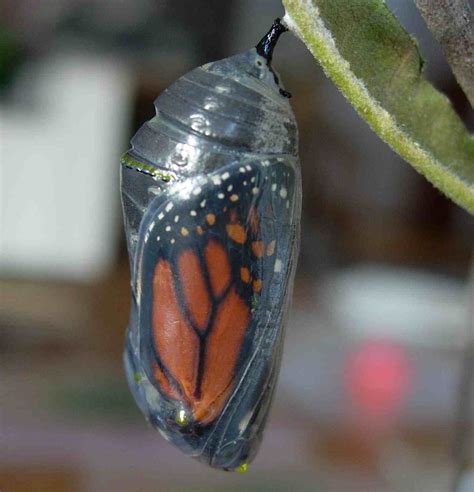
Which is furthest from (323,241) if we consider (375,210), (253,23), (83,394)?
(83,394)

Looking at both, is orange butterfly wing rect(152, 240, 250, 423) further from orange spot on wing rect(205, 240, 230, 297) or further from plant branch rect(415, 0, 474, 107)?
plant branch rect(415, 0, 474, 107)

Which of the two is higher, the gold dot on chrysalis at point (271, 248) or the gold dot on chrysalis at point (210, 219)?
the gold dot on chrysalis at point (210, 219)

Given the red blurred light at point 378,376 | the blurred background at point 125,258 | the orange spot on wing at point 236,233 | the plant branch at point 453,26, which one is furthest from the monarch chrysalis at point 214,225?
the red blurred light at point 378,376

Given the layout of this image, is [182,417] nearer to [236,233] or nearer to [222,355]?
[222,355]

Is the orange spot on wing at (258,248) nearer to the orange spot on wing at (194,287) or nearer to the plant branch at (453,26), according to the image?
the orange spot on wing at (194,287)

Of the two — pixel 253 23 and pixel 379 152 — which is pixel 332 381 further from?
pixel 253 23

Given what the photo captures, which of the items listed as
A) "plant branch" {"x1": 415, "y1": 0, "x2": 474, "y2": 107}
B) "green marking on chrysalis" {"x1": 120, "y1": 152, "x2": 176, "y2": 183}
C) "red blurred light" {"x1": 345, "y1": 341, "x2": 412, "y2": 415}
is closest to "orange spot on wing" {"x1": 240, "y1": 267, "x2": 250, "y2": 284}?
"green marking on chrysalis" {"x1": 120, "y1": 152, "x2": 176, "y2": 183}

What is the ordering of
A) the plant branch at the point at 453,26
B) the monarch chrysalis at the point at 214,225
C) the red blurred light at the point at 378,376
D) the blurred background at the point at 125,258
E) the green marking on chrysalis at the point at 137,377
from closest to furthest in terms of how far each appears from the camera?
the plant branch at the point at 453,26
the monarch chrysalis at the point at 214,225
the green marking on chrysalis at the point at 137,377
the blurred background at the point at 125,258
the red blurred light at the point at 378,376
